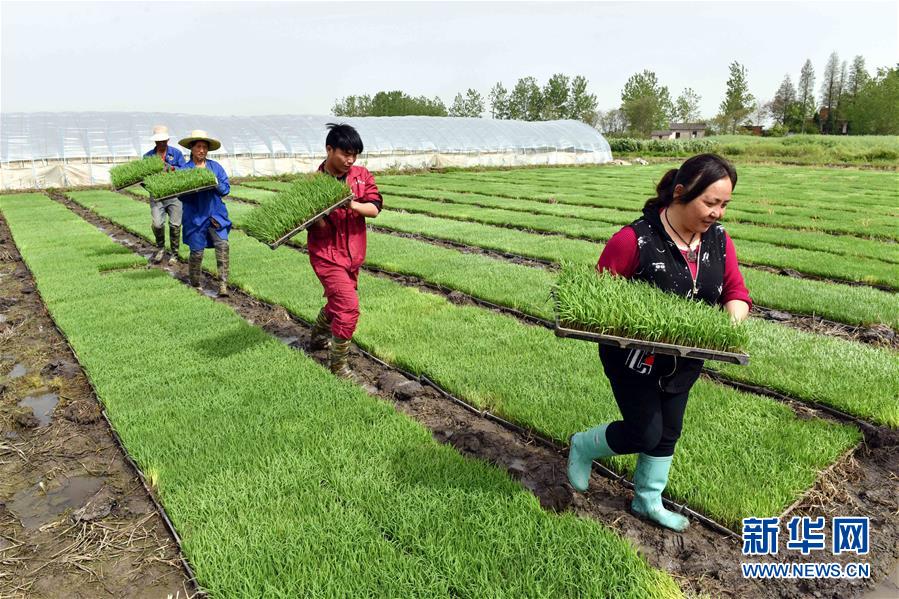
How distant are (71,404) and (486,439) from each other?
10.8 feet

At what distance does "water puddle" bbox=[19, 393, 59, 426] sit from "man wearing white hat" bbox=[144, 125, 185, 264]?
180 inches

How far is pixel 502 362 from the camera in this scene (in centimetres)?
489

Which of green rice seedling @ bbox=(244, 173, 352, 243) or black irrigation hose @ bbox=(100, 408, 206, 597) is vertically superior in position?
green rice seedling @ bbox=(244, 173, 352, 243)

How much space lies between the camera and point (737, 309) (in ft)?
8.94

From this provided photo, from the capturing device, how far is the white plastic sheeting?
2356 centimetres

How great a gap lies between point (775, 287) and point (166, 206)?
8.96 m

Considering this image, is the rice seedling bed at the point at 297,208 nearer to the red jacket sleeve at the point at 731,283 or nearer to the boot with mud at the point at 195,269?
the red jacket sleeve at the point at 731,283

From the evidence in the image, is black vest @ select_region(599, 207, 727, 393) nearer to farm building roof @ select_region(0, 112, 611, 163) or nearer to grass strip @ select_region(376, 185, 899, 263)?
grass strip @ select_region(376, 185, 899, 263)

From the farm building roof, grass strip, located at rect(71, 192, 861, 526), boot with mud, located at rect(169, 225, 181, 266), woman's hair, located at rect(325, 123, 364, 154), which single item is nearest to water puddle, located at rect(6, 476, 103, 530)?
grass strip, located at rect(71, 192, 861, 526)

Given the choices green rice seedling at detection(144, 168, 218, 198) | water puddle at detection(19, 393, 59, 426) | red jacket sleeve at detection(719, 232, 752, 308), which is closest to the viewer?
red jacket sleeve at detection(719, 232, 752, 308)

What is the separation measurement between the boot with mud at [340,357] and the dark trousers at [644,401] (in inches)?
98.4

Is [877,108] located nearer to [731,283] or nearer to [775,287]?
[775,287]

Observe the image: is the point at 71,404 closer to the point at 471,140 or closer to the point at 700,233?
the point at 700,233

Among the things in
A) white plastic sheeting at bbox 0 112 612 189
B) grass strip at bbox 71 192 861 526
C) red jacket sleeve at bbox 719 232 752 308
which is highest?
white plastic sheeting at bbox 0 112 612 189
